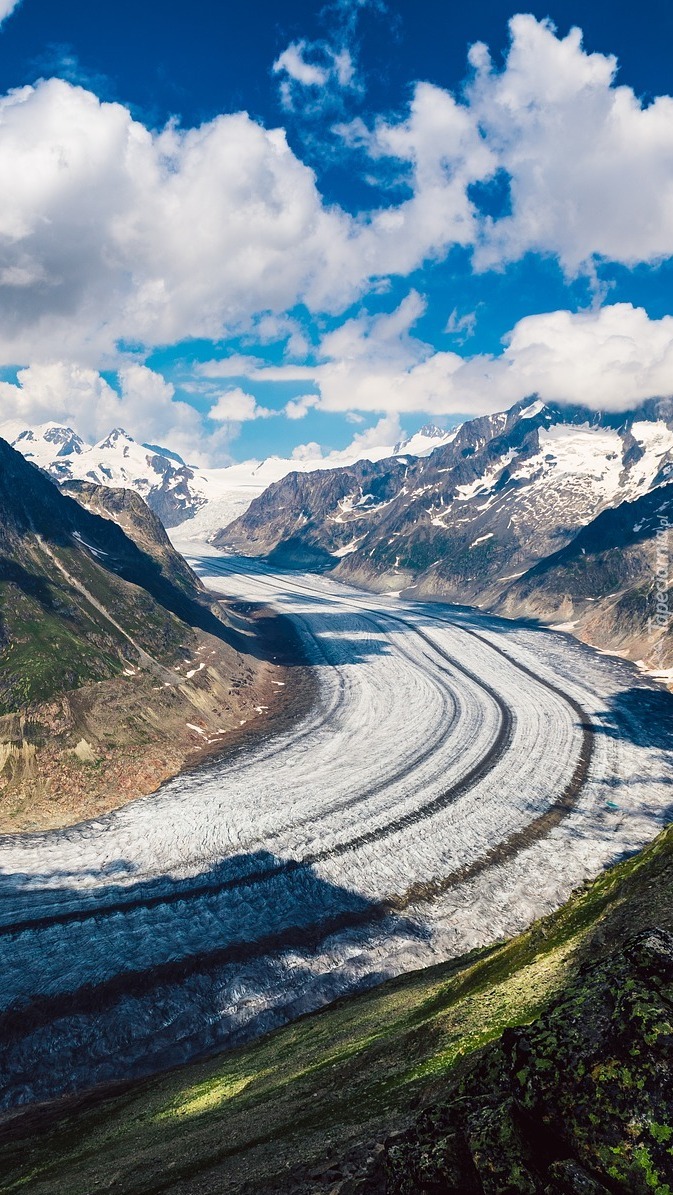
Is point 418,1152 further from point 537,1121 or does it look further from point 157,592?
point 157,592

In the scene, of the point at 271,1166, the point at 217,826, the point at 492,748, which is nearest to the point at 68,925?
the point at 217,826

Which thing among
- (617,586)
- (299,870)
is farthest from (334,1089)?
(617,586)

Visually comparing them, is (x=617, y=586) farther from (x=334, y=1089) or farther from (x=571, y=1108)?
(x=571, y=1108)

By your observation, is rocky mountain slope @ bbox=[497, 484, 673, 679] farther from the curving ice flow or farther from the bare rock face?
the bare rock face

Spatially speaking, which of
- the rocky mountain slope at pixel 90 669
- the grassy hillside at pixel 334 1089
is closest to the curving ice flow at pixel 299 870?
the rocky mountain slope at pixel 90 669

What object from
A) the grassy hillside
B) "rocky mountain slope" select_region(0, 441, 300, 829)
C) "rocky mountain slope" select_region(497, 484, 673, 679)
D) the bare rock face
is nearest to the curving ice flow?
"rocky mountain slope" select_region(0, 441, 300, 829)
